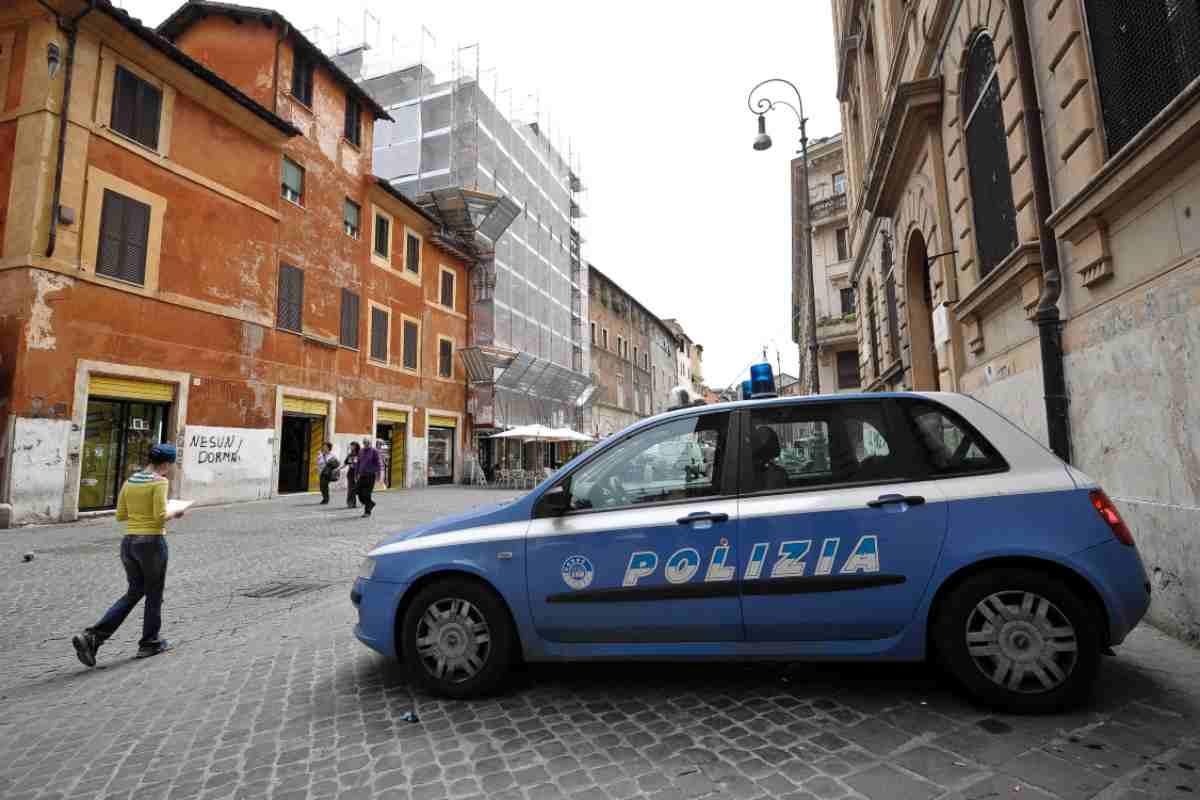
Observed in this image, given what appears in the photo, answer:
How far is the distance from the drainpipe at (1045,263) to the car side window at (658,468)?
3783 millimetres

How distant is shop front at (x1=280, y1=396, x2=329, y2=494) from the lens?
19.1 meters

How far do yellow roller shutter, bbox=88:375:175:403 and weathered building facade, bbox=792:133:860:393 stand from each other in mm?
24613

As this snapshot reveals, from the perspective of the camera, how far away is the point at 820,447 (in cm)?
348

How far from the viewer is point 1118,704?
10.2 ft

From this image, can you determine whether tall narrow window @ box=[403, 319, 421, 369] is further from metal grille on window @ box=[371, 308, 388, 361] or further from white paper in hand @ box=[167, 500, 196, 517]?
white paper in hand @ box=[167, 500, 196, 517]

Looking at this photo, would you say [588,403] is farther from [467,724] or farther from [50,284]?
[467,724]

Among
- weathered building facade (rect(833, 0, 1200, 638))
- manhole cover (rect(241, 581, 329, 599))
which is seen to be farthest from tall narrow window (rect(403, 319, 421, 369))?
weathered building facade (rect(833, 0, 1200, 638))

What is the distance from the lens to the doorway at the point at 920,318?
11320mm

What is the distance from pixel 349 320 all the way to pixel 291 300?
2677 millimetres

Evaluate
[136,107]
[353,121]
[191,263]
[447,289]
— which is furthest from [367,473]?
[447,289]

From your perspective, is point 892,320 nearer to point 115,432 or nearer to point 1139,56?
point 1139,56

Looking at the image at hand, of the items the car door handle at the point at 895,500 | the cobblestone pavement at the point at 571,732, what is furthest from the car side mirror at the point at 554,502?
the car door handle at the point at 895,500

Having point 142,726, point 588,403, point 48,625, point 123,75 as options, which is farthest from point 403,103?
point 142,726

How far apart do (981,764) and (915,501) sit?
1.16m
